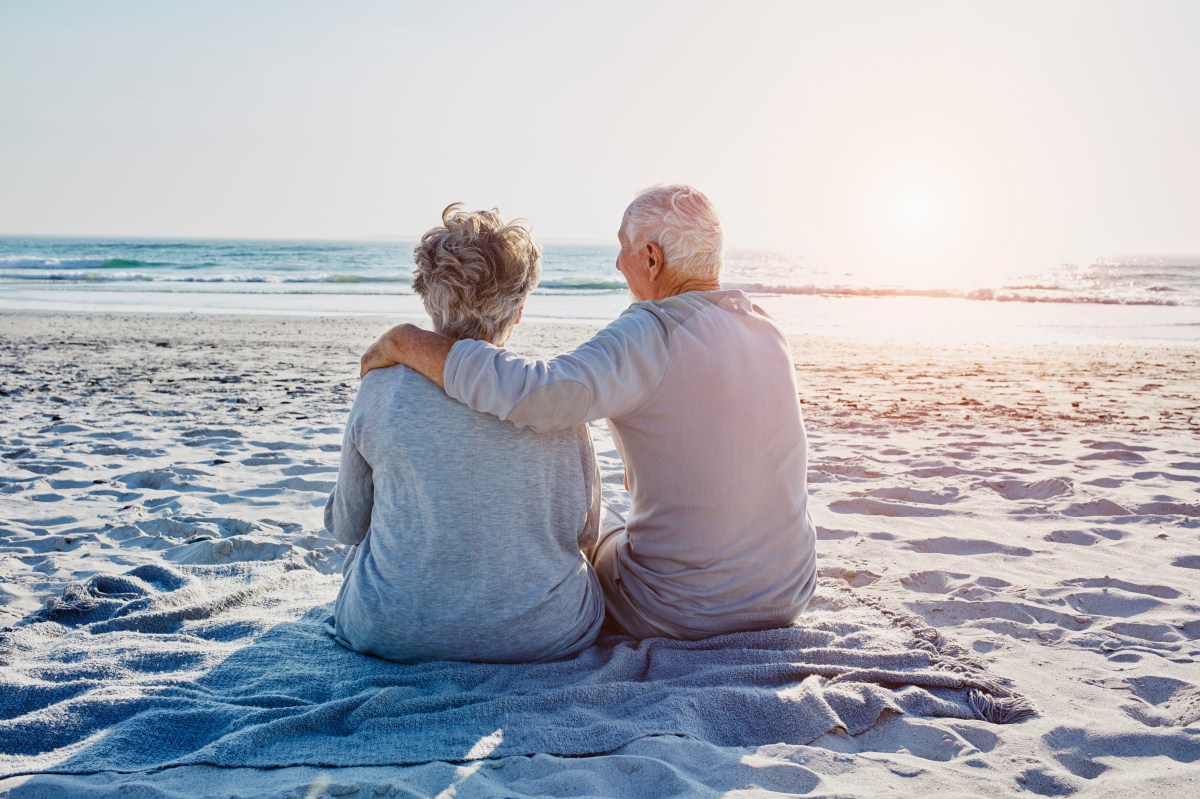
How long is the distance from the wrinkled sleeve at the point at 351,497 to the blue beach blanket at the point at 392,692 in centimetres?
38

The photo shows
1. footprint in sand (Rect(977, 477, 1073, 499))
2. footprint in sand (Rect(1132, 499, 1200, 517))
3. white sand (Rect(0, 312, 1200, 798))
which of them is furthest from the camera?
footprint in sand (Rect(977, 477, 1073, 499))

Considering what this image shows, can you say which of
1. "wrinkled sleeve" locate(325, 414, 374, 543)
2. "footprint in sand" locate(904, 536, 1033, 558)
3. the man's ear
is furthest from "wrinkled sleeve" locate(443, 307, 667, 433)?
"footprint in sand" locate(904, 536, 1033, 558)

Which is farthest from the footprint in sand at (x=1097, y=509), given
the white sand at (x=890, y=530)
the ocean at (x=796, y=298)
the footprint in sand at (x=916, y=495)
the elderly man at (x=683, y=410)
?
the ocean at (x=796, y=298)

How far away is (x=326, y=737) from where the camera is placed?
85.7 inches

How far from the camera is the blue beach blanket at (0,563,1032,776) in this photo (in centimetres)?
211

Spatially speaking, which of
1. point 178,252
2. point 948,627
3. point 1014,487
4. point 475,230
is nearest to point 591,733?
point 475,230

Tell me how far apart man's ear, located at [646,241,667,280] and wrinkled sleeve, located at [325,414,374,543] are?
910 mm

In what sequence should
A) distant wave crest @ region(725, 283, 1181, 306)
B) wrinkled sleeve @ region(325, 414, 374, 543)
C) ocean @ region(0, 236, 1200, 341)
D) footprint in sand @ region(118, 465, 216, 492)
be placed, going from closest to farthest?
1. wrinkled sleeve @ region(325, 414, 374, 543)
2. footprint in sand @ region(118, 465, 216, 492)
3. ocean @ region(0, 236, 1200, 341)
4. distant wave crest @ region(725, 283, 1181, 306)

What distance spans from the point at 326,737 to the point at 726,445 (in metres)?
1.23

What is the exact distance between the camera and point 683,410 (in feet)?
7.86

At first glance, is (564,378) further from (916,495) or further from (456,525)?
(916,495)

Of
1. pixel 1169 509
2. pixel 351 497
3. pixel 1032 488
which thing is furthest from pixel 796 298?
pixel 351 497

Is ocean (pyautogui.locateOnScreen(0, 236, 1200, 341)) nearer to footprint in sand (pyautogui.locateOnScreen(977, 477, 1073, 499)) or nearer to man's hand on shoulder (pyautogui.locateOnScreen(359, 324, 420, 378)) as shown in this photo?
footprint in sand (pyautogui.locateOnScreen(977, 477, 1073, 499))

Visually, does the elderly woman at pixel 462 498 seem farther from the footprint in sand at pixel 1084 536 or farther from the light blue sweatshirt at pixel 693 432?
the footprint in sand at pixel 1084 536
